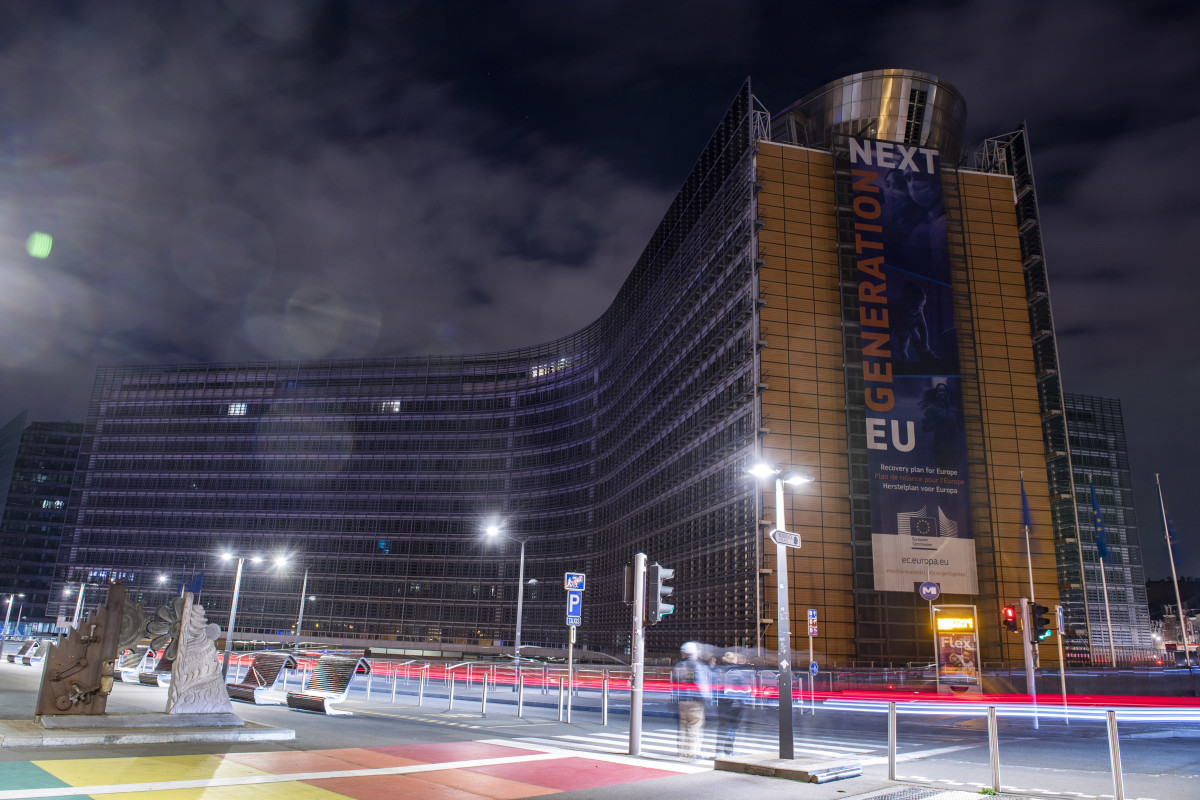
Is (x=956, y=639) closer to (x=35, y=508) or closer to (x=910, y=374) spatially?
(x=910, y=374)

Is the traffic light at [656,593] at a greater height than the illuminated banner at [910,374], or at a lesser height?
lesser

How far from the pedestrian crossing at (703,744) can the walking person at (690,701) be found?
216 mm

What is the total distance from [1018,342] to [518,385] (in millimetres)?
66214

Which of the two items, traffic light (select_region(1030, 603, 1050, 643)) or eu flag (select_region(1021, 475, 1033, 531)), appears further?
eu flag (select_region(1021, 475, 1033, 531))

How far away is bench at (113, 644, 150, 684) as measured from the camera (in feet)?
100

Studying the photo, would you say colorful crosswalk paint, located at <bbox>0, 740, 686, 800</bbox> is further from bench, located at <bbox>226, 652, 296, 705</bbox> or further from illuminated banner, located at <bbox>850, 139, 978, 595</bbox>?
illuminated banner, located at <bbox>850, 139, 978, 595</bbox>

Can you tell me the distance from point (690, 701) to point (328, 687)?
56.7 feet

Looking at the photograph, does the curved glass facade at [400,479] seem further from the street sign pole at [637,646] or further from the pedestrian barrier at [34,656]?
the street sign pole at [637,646]

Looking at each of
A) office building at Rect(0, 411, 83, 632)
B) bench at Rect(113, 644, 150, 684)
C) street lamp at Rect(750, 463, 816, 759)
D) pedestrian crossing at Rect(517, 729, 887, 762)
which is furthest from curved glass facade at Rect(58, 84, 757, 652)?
office building at Rect(0, 411, 83, 632)

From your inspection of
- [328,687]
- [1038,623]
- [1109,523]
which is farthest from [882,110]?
[1109,523]

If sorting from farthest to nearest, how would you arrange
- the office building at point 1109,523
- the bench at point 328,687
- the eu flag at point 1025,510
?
1. the office building at point 1109,523
2. the eu flag at point 1025,510
3. the bench at point 328,687

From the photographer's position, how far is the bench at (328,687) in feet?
67.2

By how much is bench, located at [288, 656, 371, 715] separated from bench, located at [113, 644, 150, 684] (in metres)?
11.6

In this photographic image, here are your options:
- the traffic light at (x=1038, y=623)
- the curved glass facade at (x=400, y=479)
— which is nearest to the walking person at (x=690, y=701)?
the traffic light at (x=1038, y=623)
